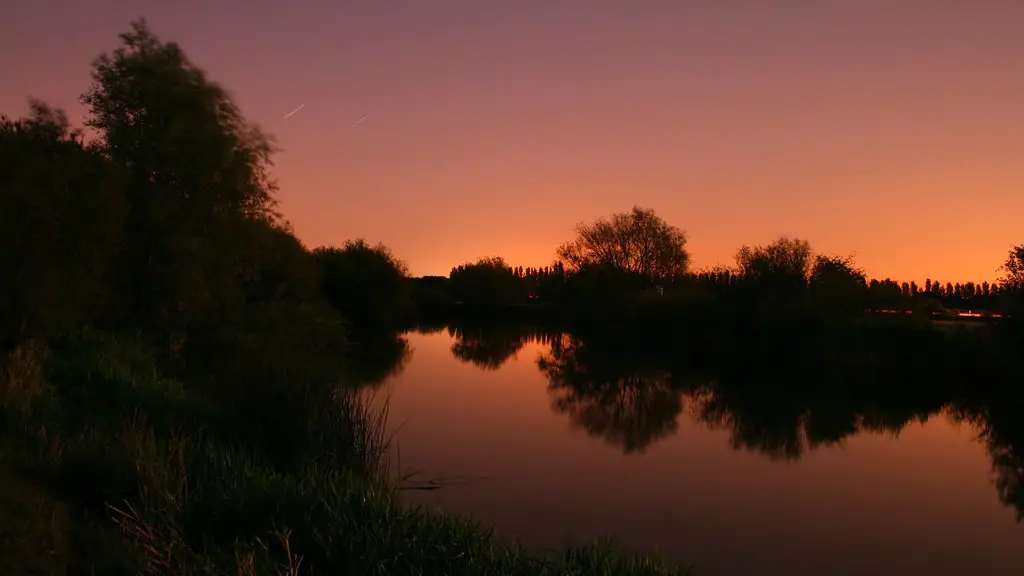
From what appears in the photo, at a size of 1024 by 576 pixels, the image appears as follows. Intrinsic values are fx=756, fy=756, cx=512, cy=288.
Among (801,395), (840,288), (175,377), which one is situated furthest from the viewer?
(840,288)

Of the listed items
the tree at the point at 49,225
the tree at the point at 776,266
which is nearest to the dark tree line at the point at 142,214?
the tree at the point at 49,225

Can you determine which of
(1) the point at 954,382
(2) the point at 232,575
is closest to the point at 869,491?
(2) the point at 232,575

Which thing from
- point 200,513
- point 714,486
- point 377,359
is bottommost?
point 714,486

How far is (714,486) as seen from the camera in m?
12.1

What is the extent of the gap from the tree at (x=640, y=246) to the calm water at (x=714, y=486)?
119 ft

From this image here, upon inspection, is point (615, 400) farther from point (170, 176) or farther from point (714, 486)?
point (170, 176)

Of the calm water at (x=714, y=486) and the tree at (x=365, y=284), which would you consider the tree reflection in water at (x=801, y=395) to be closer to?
the calm water at (x=714, y=486)

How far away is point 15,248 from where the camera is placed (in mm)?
13727

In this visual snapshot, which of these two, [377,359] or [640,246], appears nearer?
[377,359]

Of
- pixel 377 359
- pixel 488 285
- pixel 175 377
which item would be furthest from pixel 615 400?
pixel 488 285

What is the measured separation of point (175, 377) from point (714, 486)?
10.3 metres

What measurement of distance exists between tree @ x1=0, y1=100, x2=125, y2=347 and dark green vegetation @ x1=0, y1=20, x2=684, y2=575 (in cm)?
4

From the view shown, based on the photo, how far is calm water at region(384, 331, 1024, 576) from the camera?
9.19m

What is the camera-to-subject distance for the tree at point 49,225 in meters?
13.5
